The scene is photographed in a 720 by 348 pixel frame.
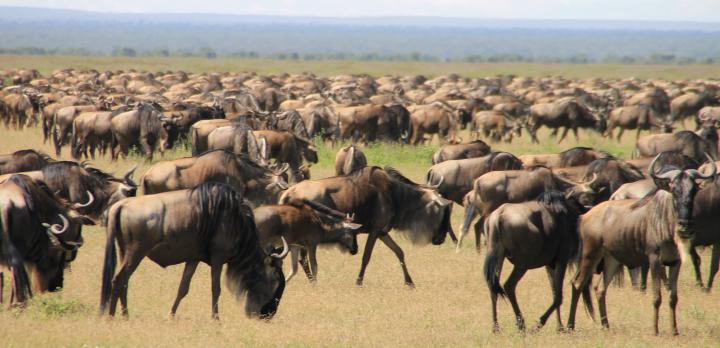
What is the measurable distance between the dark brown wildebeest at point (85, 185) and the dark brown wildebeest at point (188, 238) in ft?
9.46

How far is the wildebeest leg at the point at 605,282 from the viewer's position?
31.4 feet

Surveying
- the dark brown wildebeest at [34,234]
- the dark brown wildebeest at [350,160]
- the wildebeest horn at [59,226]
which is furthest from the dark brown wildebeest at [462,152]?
the wildebeest horn at [59,226]

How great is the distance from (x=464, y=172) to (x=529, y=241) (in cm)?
582

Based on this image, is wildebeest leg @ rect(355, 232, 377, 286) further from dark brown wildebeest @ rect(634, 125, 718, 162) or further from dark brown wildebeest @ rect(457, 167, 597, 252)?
dark brown wildebeest @ rect(634, 125, 718, 162)

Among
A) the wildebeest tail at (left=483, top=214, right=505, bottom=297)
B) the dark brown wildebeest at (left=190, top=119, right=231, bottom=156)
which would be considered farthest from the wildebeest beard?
the dark brown wildebeest at (left=190, top=119, right=231, bottom=156)

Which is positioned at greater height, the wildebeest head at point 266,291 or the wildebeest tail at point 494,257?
the wildebeest tail at point 494,257

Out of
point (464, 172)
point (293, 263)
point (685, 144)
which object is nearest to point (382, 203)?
point (293, 263)

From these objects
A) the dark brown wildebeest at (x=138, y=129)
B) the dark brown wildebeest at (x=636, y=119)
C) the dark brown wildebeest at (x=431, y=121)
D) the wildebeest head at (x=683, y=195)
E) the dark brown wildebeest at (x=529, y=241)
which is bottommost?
the dark brown wildebeest at (x=636, y=119)

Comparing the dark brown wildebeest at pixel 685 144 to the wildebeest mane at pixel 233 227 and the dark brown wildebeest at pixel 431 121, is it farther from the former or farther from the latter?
the wildebeest mane at pixel 233 227

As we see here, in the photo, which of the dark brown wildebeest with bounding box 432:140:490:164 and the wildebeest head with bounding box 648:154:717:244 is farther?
the dark brown wildebeest with bounding box 432:140:490:164

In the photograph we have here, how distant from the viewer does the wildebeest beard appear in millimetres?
12820

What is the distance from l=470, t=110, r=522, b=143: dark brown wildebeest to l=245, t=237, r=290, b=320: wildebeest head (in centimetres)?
1872

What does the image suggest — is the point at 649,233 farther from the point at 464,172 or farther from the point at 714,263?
the point at 464,172

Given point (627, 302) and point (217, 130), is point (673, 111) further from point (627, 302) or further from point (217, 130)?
point (627, 302)
